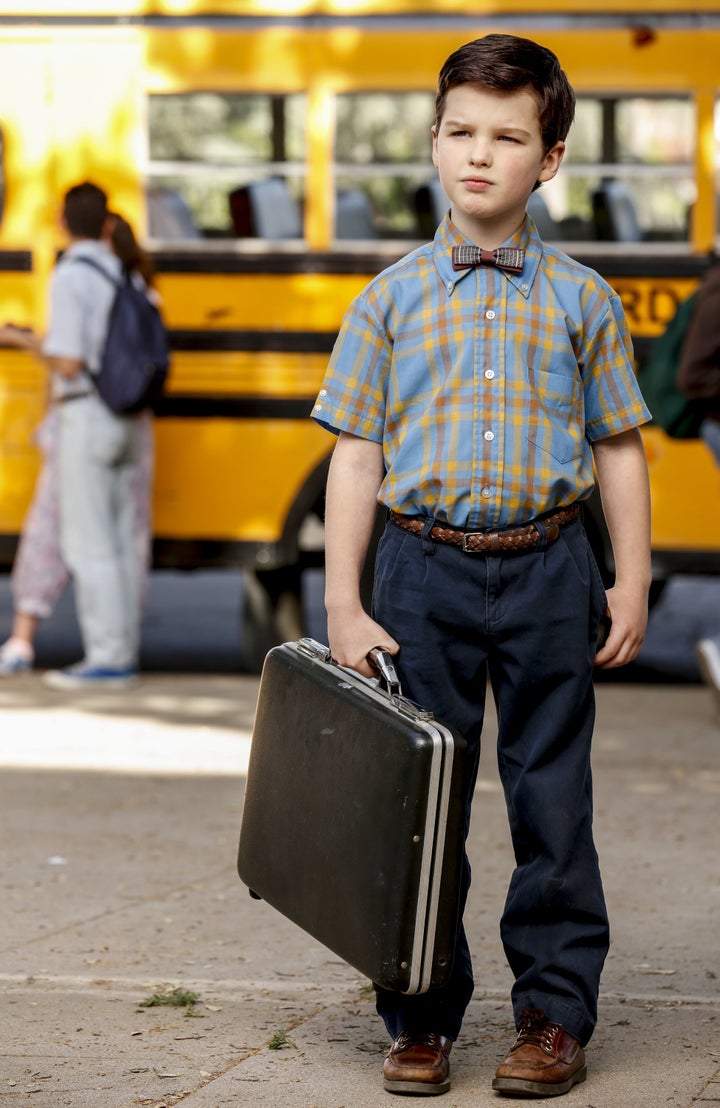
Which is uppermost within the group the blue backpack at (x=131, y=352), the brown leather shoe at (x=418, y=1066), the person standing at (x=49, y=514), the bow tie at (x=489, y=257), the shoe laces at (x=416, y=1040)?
the bow tie at (x=489, y=257)

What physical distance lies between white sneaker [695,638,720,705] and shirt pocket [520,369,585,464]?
3790 millimetres

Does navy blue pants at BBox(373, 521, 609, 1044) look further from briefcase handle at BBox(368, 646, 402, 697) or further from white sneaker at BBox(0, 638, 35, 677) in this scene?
white sneaker at BBox(0, 638, 35, 677)

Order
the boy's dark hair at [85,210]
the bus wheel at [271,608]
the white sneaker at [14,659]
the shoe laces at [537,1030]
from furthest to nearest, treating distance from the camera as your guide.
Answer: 1. the white sneaker at [14,659]
2. the bus wheel at [271,608]
3. the boy's dark hair at [85,210]
4. the shoe laces at [537,1030]

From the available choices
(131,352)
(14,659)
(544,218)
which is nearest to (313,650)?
(131,352)

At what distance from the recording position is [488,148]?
131 inches

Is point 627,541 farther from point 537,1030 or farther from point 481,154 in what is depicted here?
point 537,1030

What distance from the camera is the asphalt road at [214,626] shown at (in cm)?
902

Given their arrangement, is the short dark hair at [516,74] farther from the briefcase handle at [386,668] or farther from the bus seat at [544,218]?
the bus seat at [544,218]

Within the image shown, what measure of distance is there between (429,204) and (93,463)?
1615 millimetres

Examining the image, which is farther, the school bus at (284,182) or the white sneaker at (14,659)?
the white sneaker at (14,659)

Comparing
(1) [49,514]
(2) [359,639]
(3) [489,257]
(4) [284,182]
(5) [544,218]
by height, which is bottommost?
(1) [49,514]

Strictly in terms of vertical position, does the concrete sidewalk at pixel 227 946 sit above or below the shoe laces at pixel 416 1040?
below

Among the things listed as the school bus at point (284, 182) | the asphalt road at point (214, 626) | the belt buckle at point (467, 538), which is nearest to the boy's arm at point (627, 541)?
the belt buckle at point (467, 538)

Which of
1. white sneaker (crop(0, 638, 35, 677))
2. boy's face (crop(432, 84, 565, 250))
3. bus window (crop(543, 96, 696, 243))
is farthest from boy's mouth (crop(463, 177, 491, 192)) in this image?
white sneaker (crop(0, 638, 35, 677))
